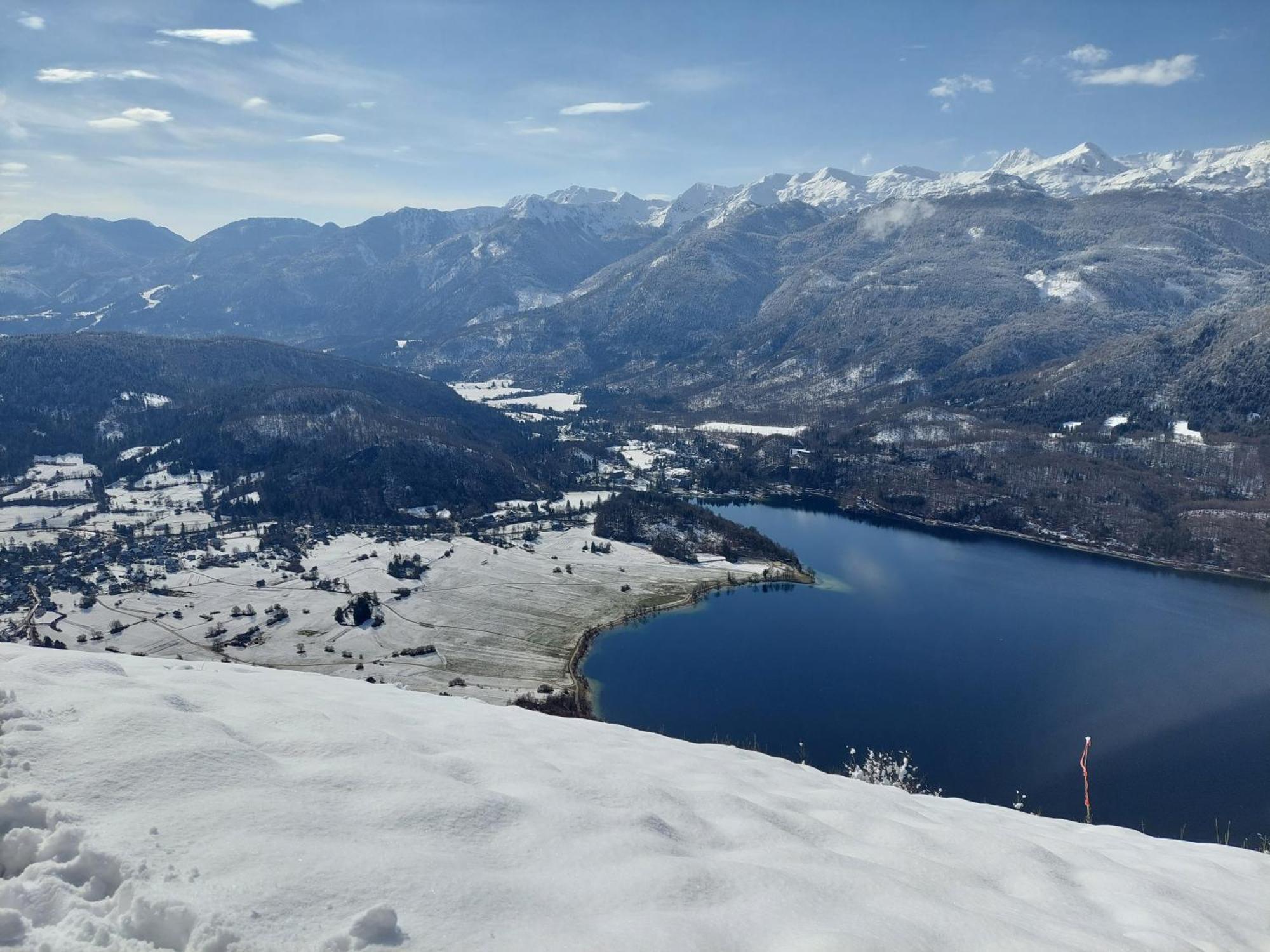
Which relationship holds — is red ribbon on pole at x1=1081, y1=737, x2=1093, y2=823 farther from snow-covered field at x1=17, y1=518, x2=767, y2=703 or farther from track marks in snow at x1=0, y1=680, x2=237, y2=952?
track marks in snow at x1=0, y1=680, x2=237, y2=952

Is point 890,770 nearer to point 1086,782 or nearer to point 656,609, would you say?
point 1086,782

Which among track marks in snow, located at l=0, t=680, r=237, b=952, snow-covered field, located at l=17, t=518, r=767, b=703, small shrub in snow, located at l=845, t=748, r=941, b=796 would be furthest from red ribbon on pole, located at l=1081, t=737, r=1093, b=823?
track marks in snow, located at l=0, t=680, r=237, b=952

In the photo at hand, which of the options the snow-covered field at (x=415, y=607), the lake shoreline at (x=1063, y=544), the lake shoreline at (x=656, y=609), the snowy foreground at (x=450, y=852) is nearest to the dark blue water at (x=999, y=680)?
the lake shoreline at (x=656, y=609)

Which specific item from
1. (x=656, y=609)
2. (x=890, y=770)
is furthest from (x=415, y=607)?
(x=890, y=770)

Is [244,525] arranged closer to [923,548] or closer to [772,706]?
[772,706]

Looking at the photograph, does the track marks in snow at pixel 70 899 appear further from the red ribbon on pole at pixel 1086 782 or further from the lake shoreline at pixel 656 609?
the lake shoreline at pixel 656 609

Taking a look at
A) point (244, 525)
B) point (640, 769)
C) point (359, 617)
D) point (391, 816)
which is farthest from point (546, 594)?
point (391, 816)
